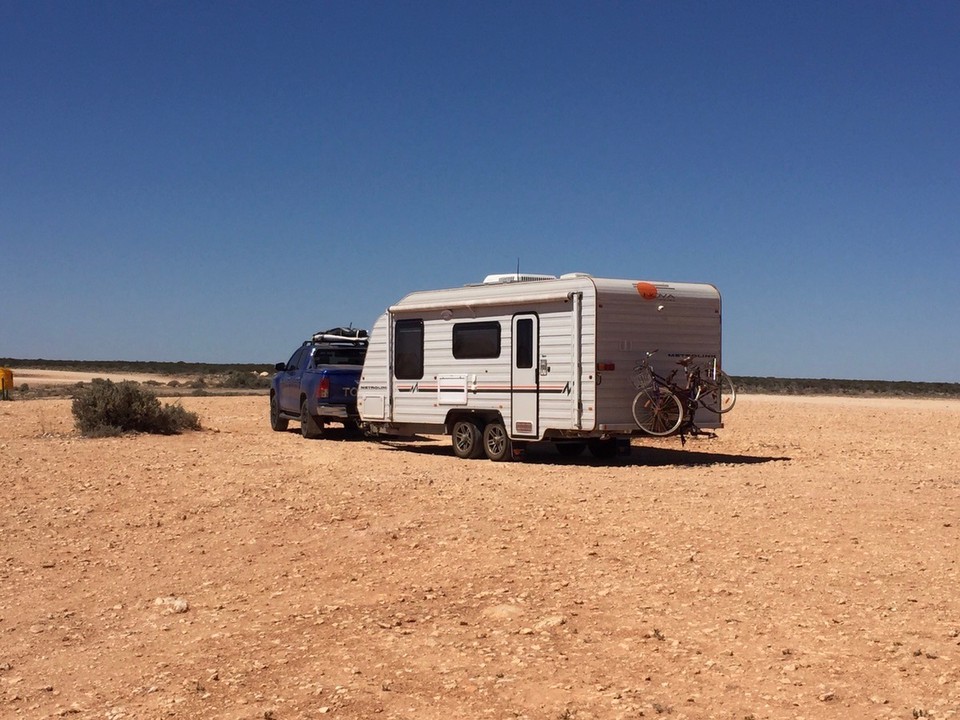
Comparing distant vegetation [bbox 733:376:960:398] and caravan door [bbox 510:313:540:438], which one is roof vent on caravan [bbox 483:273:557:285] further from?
distant vegetation [bbox 733:376:960:398]

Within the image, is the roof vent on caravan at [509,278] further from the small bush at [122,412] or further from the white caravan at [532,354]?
the small bush at [122,412]

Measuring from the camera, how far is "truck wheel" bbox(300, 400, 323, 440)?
765 inches

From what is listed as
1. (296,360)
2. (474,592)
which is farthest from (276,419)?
(474,592)

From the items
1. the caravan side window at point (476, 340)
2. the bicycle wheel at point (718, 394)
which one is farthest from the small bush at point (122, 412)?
the bicycle wheel at point (718, 394)

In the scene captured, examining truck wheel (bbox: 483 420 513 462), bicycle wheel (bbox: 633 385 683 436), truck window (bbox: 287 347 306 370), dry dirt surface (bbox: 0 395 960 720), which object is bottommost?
dry dirt surface (bbox: 0 395 960 720)

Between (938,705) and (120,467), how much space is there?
10.6 m

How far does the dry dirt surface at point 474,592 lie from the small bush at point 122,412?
5735 mm

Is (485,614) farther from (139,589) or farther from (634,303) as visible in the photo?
(634,303)

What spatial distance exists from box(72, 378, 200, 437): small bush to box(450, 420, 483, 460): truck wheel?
6.61m

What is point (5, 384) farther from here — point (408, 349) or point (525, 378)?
point (525, 378)

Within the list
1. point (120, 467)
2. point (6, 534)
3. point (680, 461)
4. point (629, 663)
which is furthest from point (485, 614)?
point (680, 461)

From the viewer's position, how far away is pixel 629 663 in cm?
623

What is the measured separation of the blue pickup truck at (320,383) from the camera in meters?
19.0

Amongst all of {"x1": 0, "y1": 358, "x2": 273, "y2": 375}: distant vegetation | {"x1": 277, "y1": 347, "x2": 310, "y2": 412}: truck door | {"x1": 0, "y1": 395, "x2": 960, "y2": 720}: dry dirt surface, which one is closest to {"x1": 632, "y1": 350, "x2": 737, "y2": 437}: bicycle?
{"x1": 0, "y1": 395, "x2": 960, "y2": 720}: dry dirt surface
